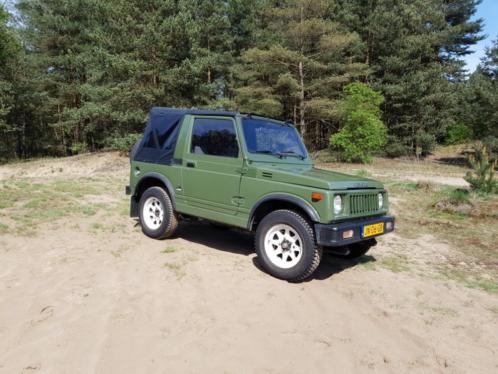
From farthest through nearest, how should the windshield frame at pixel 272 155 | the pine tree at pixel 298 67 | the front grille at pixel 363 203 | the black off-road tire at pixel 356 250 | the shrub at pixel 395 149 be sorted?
the shrub at pixel 395 149 → the pine tree at pixel 298 67 → the black off-road tire at pixel 356 250 → the windshield frame at pixel 272 155 → the front grille at pixel 363 203

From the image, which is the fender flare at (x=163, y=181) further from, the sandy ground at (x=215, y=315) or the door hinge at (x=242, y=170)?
the door hinge at (x=242, y=170)

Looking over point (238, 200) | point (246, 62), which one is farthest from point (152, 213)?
point (246, 62)

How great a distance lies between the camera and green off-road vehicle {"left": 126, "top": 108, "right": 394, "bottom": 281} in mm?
4098

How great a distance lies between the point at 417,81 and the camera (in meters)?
25.2

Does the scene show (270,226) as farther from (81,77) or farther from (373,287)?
(81,77)

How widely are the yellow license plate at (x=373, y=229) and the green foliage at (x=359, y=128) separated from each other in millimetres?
16740

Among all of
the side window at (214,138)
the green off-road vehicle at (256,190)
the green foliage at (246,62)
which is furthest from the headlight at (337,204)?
the green foliage at (246,62)

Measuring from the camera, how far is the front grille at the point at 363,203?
14.0 ft

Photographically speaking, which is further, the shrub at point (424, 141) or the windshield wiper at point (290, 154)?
the shrub at point (424, 141)

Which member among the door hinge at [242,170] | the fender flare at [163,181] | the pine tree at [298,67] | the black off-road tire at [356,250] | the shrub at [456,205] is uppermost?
the pine tree at [298,67]

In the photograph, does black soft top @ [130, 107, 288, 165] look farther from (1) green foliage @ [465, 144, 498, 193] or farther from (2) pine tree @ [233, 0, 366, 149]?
(2) pine tree @ [233, 0, 366, 149]

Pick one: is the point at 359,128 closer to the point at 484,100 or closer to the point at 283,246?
the point at 484,100

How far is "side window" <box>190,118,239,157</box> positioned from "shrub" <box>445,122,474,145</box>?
35960mm

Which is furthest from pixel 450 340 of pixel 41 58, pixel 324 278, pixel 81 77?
pixel 81 77
